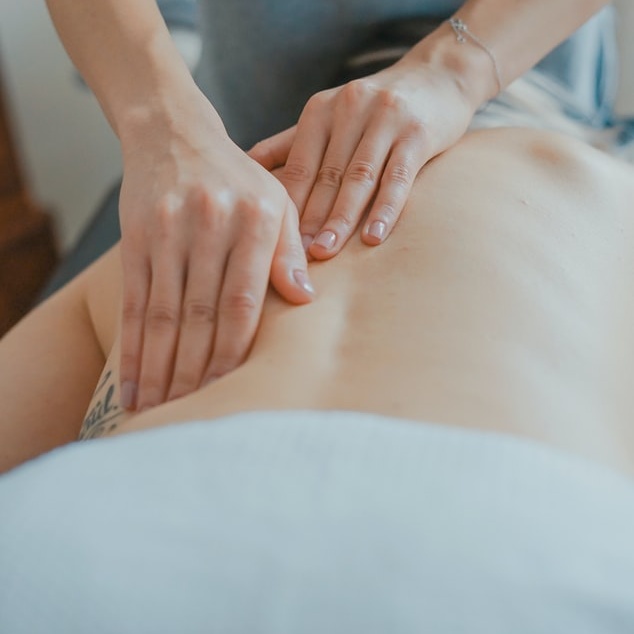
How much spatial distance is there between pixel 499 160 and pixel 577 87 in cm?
63

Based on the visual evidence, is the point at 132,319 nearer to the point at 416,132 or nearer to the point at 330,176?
the point at 330,176

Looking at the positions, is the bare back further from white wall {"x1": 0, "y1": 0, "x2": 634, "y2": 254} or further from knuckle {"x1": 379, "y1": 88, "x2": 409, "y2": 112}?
white wall {"x1": 0, "y1": 0, "x2": 634, "y2": 254}

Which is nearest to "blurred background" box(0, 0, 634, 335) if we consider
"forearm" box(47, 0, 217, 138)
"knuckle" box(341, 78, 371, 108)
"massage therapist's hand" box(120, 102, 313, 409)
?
"forearm" box(47, 0, 217, 138)

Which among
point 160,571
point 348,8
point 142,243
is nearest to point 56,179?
point 348,8

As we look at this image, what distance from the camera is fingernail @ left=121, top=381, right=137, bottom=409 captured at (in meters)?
0.74

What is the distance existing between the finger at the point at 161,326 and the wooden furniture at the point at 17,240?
1.49 metres

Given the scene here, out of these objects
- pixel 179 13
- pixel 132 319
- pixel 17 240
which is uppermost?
pixel 132 319

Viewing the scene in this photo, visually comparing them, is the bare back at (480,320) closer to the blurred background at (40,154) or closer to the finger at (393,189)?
the finger at (393,189)

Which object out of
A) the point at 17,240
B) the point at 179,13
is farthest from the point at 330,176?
the point at 17,240

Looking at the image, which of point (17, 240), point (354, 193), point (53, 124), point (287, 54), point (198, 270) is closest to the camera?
point (198, 270)

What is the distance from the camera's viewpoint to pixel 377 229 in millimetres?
784

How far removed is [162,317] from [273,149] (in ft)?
0.96

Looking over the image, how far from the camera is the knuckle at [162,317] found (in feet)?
2.41

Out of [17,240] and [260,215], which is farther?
[17,240]
